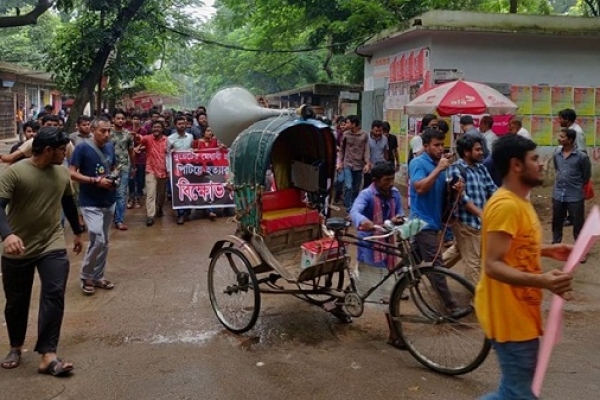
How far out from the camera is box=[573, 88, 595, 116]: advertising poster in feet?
42.1

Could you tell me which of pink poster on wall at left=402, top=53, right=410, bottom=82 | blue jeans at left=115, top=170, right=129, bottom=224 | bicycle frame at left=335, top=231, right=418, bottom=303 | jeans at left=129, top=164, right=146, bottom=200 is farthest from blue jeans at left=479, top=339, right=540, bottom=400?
pink poster on wall at left=402, top=53, right=410, bottom=82

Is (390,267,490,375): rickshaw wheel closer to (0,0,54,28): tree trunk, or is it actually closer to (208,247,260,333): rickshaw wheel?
(208,247,260,333): rickshaw wheel

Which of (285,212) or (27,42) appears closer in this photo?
(285,212)

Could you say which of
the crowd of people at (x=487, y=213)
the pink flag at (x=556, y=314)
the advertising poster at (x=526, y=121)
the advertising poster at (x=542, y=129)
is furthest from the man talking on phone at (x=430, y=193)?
the advertising poster at (x=542, y=129)

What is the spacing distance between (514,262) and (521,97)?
10753mm

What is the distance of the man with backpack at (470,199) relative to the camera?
5441mm

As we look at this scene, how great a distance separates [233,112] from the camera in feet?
20.8

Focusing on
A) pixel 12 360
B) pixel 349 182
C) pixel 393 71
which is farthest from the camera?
pixel 393 71

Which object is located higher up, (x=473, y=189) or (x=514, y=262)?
(x=473, y=189)

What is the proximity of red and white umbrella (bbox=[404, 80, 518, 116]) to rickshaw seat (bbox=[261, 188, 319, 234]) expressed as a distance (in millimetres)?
3563

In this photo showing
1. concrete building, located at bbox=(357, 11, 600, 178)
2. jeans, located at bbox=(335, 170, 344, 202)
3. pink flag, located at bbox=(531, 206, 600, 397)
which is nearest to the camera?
pink flag, located at bbox=(531, 206, 600, 397)

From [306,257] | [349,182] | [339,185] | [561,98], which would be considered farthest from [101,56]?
[306,257]

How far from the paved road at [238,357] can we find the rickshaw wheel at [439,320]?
0.12 meters

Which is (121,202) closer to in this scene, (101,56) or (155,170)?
(155,170)
